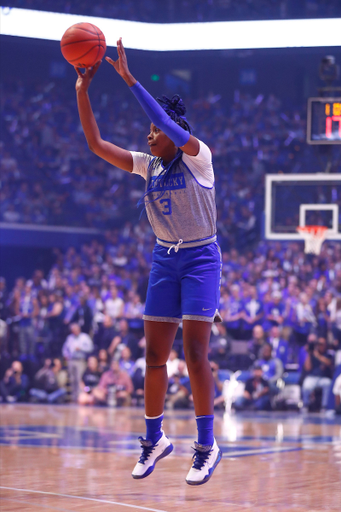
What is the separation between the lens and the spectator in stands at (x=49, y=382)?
12508 millimetres

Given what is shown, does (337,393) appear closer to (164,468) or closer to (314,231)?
(314,231)

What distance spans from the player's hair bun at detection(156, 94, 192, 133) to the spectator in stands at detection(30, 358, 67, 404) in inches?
357

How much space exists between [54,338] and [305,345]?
4.73m

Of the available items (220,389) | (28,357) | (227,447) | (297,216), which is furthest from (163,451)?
(28,357)

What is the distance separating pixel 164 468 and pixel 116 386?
22.4 feet

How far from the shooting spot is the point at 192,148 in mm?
3824

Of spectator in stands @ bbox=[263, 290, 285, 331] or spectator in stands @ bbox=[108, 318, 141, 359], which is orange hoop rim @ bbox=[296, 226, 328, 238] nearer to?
spectator in stands @ bbox=[263, 290, 285, 331]

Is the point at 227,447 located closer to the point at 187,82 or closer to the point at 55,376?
the point at 55,376

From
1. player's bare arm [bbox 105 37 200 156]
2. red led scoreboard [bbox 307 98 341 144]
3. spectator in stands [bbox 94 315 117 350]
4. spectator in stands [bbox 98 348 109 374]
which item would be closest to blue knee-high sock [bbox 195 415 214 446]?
player's bare arm [bbox 105 37 200 156]

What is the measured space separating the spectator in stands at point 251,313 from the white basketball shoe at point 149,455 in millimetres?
7996

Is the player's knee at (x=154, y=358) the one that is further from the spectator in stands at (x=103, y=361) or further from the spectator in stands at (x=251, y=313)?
the spectator in stands at (x=103, y=361)

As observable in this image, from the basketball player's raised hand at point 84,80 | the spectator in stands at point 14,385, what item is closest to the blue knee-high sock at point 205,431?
the basketball player's raised hand at point 84,80

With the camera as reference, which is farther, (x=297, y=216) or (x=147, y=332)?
(x=297, y=216)

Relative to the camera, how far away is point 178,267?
160 inches
